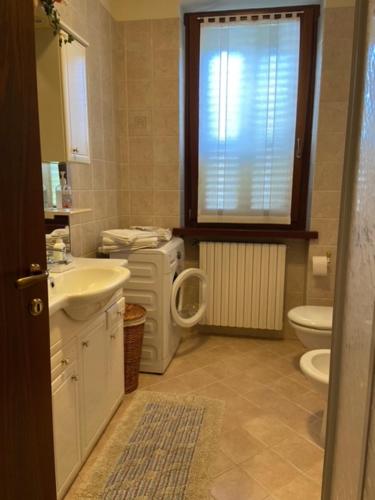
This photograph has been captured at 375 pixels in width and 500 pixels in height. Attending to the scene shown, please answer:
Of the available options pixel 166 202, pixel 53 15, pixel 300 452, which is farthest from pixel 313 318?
pixel 53 15

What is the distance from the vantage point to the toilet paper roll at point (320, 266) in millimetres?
2783

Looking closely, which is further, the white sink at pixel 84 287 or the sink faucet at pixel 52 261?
the sink faucet at pixel 52 261

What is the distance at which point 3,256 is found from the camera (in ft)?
3.04

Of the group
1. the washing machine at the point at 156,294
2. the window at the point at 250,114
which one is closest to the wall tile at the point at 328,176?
the window at the point at 250,114

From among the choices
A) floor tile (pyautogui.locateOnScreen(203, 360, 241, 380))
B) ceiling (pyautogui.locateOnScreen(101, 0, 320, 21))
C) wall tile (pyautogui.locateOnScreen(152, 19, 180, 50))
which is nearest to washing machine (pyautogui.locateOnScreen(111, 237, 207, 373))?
floor tile (pyautogui.locateOnScreen(203, 360, 241, 380))

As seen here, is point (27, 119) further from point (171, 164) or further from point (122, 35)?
point (122, 35)

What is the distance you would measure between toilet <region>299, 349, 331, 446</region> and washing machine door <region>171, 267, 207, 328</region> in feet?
3.18

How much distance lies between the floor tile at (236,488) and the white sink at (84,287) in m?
0.92

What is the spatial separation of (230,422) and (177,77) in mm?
2384

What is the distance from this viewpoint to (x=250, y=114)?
2838 millimetres

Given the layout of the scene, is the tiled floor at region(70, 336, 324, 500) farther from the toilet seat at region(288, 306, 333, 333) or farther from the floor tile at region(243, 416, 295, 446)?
the toilet seat at region(288, 306, 333, 333)

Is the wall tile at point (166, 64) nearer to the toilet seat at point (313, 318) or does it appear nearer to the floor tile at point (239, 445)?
the toilet seat at point (313, 318)

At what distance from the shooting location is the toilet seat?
7.65 feet

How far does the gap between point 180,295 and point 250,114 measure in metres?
1.48
